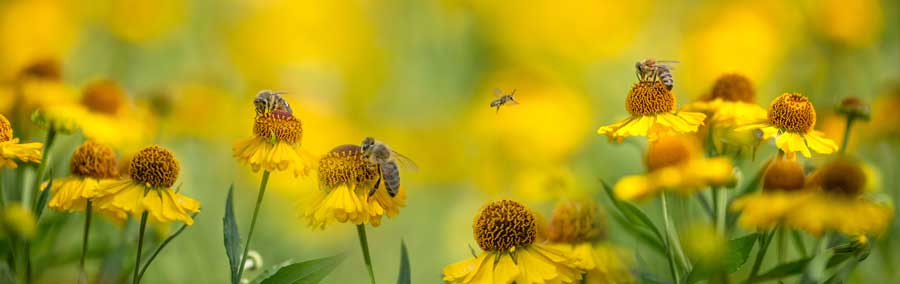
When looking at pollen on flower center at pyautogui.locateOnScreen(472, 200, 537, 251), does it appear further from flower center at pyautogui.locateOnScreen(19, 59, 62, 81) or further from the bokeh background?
flower center at pyautogui.locateOnScreen(19, 59, 62, 81)

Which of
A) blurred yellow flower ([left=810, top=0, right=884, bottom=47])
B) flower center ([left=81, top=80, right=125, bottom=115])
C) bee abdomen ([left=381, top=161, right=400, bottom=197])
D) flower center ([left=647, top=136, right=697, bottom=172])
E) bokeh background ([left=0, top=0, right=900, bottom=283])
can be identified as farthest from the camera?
blurred yellow flower ([left=810, top=0, right=884, bottom=47])

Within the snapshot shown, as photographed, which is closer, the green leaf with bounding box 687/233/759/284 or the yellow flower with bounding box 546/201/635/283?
the green leaf with bounding box 687/233/759/284

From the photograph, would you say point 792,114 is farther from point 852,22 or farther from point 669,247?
point 852,22

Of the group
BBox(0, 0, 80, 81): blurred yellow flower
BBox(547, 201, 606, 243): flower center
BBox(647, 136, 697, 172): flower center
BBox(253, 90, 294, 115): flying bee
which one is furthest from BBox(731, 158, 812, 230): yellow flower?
BBox(0, 0, 80, 81): blurred yellow flower

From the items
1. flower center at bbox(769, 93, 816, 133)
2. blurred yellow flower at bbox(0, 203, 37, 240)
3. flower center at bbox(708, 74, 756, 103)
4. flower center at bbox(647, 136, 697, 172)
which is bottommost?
blurred yellow flower at bbox(0, 203, 37, 240)

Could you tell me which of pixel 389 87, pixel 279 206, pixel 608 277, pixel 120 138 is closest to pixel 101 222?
pixel 120 138

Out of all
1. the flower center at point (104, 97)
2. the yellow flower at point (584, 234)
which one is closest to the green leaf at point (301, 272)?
the yellow flower at point (584, 234)
